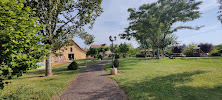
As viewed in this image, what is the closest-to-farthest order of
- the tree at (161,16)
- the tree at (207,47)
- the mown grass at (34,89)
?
1. the mown grass at (34,89)
2. the tree at (161,16)
3. the tree at (207,47)

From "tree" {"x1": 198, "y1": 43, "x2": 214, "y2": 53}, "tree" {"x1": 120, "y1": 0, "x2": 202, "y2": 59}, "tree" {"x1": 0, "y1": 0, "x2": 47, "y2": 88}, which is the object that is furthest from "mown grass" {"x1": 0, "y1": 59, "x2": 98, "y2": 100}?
"tree" {"x1": 198, "y1": 43, "x2": 214, "y2": 53}

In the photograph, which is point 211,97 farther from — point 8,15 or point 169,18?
point 169,18

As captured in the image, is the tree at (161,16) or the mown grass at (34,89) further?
the tree at (161,16)

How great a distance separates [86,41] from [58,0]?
5137mm

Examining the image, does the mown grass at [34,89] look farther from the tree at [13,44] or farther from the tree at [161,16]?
the tree at [161,16]

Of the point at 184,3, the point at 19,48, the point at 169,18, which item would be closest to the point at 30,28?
the point at 19,48

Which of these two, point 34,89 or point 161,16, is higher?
point 161,16

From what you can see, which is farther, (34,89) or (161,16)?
(161,16)

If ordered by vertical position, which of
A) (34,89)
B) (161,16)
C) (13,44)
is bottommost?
(34,89)

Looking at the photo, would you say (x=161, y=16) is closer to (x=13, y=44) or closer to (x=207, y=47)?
(x=13, y=44)

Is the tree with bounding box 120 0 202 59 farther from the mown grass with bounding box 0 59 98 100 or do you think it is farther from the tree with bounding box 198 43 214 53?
the tree with bounding box 198 43 214 53

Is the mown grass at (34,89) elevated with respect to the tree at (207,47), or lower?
lower

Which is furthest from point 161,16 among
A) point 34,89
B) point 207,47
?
point 207,47

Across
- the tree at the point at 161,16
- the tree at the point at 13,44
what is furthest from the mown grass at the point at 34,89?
the tree at the point at 161,16
